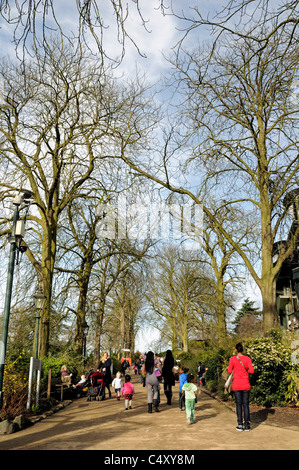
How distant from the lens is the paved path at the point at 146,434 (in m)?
6.92

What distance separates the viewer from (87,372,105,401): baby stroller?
1647 centimetres

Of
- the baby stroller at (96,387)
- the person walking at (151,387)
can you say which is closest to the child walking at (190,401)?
the person walking at (151,387)

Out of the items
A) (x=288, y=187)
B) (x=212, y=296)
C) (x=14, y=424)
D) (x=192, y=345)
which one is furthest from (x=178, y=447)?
(x=192, y=345)

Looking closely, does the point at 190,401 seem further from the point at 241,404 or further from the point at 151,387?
the point at 151,387

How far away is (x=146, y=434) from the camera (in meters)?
8.10

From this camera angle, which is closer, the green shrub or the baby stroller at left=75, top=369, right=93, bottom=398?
the green shrub

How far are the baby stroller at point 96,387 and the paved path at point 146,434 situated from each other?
4.98 metres

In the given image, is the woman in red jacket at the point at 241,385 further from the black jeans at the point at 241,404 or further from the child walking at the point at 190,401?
the child walking at the point at 190,401

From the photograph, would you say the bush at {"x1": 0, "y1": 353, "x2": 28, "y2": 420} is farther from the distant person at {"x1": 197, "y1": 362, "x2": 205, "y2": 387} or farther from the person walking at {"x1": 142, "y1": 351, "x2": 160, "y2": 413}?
the distant person at {"x1": 197, "y1": 362, "x2": 205, "y2": 387}

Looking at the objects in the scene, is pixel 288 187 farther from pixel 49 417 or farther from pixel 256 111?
pixel 49 417

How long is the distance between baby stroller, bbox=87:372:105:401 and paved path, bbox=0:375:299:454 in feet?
16.3

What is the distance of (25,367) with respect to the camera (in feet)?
45.7

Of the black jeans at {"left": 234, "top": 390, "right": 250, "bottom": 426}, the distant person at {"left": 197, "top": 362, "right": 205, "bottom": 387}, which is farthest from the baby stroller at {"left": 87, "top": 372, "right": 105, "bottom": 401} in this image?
the black jeans at {"left": 234, "top": 390, "right": 250, "bottom": 426}
